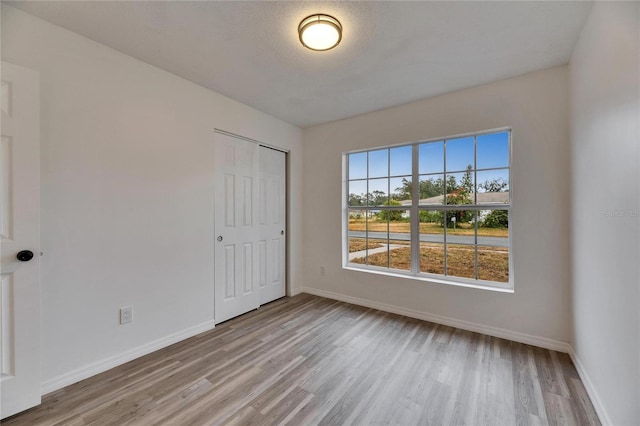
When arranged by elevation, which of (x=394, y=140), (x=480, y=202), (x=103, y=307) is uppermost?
(x=394, y=140)

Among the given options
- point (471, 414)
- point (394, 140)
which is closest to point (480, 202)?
point (394, 140)

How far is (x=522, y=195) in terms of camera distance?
8.06 feet

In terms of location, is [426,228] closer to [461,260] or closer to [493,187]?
[461,260]

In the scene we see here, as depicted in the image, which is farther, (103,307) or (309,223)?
(309,223)

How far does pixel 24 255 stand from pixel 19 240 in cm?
10

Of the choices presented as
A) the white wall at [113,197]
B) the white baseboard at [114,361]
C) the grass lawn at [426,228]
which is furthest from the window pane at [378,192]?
the white baseboard at [114,361]

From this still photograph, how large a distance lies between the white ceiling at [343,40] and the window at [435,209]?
718mm

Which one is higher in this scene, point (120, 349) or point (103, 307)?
point (103, 307)

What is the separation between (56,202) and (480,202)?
3708 mm

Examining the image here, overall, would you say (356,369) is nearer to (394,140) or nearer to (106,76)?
(394,140)

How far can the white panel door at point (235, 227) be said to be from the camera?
2896 mm

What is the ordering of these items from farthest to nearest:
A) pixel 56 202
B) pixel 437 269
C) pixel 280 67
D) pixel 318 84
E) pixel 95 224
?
pixel 437 269
pixel 318 84
pixel 280 67
pixel 95 224
pixel 56 202

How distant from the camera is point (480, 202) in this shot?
9.07ft

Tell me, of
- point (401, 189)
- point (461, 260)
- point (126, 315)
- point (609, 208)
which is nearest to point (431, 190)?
point (401, 189)
